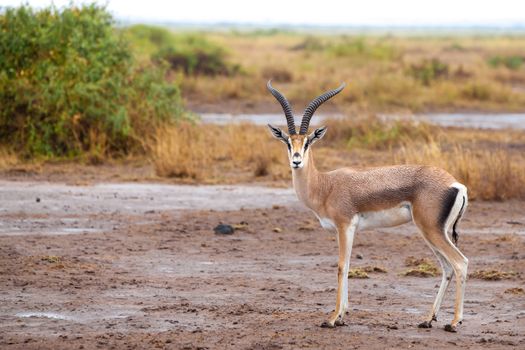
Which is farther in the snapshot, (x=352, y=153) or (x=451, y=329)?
(x=352, y=153)

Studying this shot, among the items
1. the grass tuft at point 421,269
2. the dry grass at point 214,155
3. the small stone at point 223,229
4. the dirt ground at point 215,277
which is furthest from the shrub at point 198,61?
the grass tuft at point 421,269

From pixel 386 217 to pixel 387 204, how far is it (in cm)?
11

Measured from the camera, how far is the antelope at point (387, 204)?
8133 mm

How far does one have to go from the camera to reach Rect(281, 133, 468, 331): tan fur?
8.15 metres

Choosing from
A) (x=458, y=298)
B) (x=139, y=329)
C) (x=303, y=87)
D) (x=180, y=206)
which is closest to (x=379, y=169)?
(x=458, y=298)

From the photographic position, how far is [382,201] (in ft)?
27.4

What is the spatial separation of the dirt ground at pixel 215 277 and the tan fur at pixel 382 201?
416 mm

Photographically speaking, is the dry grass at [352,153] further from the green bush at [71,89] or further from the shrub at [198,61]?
the shrub at [198,61]

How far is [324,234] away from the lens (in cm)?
1276

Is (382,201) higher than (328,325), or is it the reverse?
(382,201)

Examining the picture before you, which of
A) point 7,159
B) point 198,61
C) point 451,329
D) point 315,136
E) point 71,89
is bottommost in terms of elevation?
point 451,329

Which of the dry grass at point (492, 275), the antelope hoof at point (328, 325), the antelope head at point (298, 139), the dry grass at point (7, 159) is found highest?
the antelope head at point (298, 139)

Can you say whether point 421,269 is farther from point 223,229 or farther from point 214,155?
point 214,155

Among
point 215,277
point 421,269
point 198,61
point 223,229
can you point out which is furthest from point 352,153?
point 198,61
